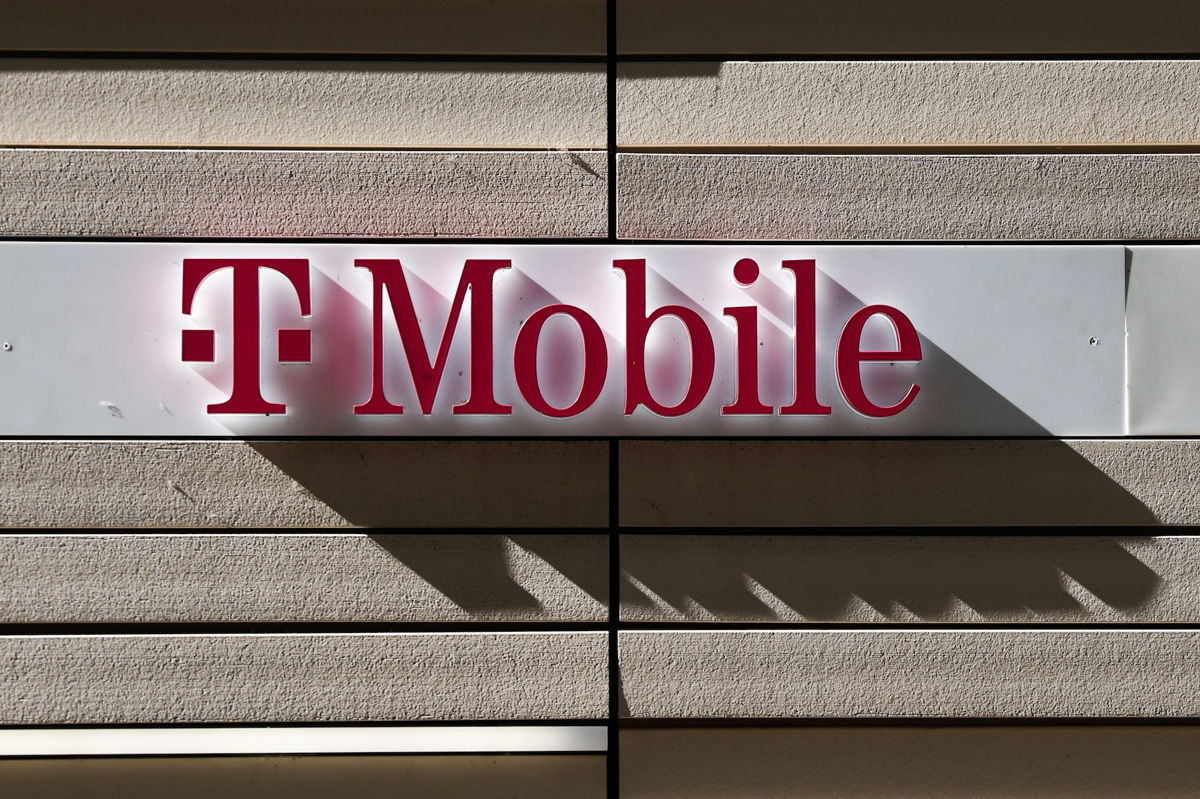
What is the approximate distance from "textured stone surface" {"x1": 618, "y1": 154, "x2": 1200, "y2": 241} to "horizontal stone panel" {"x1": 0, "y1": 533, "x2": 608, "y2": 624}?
46.3 inches

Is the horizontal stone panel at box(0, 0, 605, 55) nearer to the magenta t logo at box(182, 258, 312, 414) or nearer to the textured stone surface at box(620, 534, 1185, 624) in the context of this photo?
the magenta t logo at box(182, 258, 312, 414)

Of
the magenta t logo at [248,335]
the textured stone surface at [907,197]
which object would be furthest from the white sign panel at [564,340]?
the textured stone surface at [907,197]

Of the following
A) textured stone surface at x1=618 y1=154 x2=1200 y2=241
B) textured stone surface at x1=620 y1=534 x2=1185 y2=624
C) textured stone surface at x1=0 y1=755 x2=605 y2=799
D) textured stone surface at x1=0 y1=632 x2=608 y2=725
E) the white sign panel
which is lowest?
textured stone surface at x1=0 y1=755 x2=605 y2=799

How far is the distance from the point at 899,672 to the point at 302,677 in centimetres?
200

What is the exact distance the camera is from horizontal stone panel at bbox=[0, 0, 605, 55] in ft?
8.88

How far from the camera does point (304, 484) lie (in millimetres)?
2658

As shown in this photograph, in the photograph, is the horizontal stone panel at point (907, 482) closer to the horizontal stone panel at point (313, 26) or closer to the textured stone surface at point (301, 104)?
the textured stone surface at point (301, 104)

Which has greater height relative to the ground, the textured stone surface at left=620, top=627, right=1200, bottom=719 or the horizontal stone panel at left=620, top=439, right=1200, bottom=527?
the horizontal stone panel at left=620, top=439, right=1200, bottom=527

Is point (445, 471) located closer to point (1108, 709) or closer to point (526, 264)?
point (526, 264)

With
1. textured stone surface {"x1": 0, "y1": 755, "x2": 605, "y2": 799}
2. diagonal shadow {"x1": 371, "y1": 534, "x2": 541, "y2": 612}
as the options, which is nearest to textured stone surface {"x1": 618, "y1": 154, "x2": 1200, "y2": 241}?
diagonal shadow {"x1": 371, "y1": 534, "x2": 541, "y2": 612}

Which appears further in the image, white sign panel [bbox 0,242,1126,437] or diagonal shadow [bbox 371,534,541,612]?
diagonal shadow [bbox 371,534,541,612]

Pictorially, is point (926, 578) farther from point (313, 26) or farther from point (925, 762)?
point (313, 26)

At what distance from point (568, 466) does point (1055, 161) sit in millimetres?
1959

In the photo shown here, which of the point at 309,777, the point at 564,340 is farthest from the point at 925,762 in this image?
the point at 309,777
